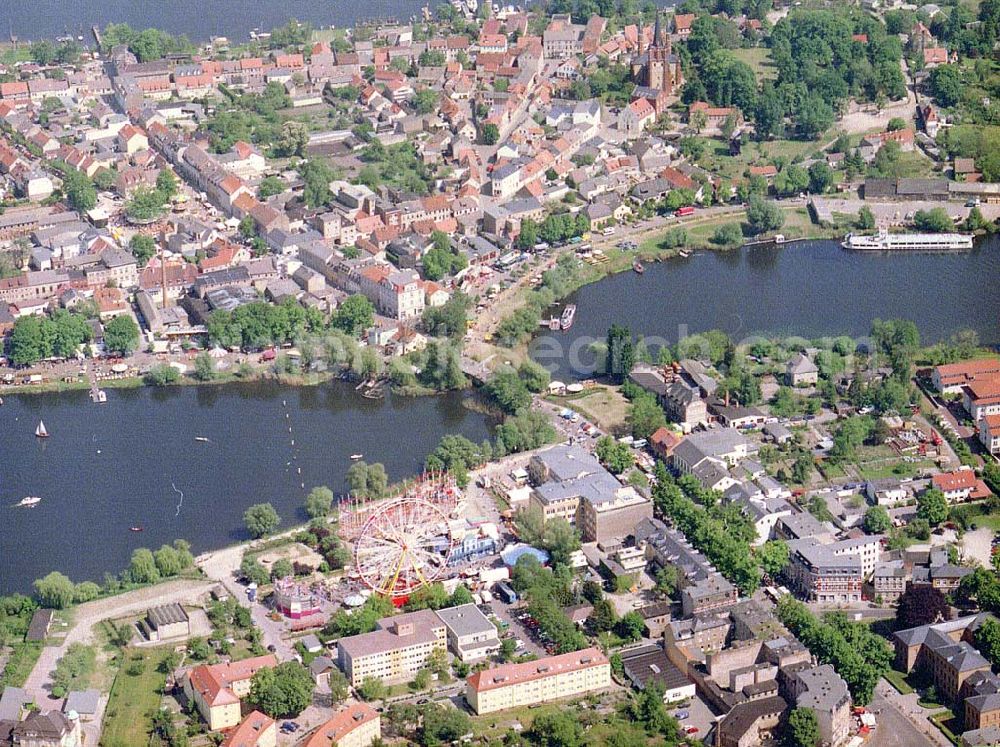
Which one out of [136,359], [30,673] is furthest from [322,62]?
[30,673]

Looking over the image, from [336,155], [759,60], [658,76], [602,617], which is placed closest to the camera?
[602,617]

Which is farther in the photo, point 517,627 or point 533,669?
point 517,627

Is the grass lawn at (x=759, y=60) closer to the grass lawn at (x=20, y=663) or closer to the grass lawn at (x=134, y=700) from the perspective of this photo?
the grass lawn at (x=134, y=700)

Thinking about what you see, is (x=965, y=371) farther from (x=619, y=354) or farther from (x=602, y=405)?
(x=602, y=405)

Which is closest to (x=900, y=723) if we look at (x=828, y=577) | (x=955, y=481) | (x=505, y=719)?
(x=828, y=577)

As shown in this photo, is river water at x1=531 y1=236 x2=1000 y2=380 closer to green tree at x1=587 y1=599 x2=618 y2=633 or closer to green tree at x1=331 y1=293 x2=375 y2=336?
green tree at x1=331 y1=293 x2=375 y2=336

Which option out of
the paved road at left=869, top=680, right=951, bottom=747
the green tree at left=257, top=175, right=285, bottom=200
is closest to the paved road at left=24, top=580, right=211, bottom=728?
the paved road at left=869, top=680, right=951, bottom=747

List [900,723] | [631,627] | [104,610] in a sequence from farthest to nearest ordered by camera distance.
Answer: [104,610] → [631,627] → [900,723]
